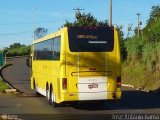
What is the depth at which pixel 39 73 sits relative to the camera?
2619 centimetres

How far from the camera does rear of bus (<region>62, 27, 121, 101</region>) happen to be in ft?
66.0

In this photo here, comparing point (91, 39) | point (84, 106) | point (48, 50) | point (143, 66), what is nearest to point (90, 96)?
point (84, 106)

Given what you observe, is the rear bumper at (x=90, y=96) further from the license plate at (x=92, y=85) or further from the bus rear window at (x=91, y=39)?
the bus rear window at (x=91, y=39)

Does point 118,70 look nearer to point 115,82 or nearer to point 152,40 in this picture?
point 115,82

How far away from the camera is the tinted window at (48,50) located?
69.3 feet

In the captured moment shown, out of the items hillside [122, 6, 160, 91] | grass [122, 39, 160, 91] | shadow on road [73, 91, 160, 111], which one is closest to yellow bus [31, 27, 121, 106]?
shadow on road [73, 91, 160, 111]

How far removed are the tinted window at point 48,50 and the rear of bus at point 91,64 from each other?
31.0 inches

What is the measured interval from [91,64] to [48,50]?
3288mm

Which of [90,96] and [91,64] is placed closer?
[90,96]

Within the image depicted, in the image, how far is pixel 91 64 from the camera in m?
20.3

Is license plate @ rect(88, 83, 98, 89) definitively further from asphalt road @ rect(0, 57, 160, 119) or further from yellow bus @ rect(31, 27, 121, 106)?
asphalt road @ rect(0, 57, 160, 119)

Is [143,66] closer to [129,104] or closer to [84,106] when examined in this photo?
[129,104]

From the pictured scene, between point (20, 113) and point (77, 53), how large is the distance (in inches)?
122

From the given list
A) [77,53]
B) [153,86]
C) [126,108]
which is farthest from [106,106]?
[153,86]
